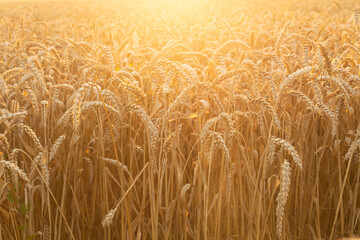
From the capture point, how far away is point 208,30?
19.4ft

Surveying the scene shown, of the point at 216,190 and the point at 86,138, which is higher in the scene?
the point at 86,138

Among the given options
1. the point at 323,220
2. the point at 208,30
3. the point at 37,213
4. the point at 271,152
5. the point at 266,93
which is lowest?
the point at 323,220

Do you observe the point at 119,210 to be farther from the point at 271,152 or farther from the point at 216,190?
the point at 271,152

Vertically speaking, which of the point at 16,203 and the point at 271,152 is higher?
the point at 271,152

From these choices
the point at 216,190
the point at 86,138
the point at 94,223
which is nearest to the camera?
the point at 216,190

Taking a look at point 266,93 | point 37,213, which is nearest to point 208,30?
point 266,93

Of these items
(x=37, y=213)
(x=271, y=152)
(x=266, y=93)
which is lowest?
(x=37, y=213)

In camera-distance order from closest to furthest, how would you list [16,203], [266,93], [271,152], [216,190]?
1. [271,152]
2. [16,203]
3. [216,190]
4. [266,93]

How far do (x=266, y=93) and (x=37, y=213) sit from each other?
4.76 feet

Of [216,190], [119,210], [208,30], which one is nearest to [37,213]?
[119,210]

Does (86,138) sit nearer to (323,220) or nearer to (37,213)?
(37,213)

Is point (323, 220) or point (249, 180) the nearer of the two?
point (249, 180)

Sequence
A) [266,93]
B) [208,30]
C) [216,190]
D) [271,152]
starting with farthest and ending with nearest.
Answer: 1. [208,30]
2. [266,93]
3. [216,190]
4. [271,152]

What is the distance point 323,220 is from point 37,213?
158cm
